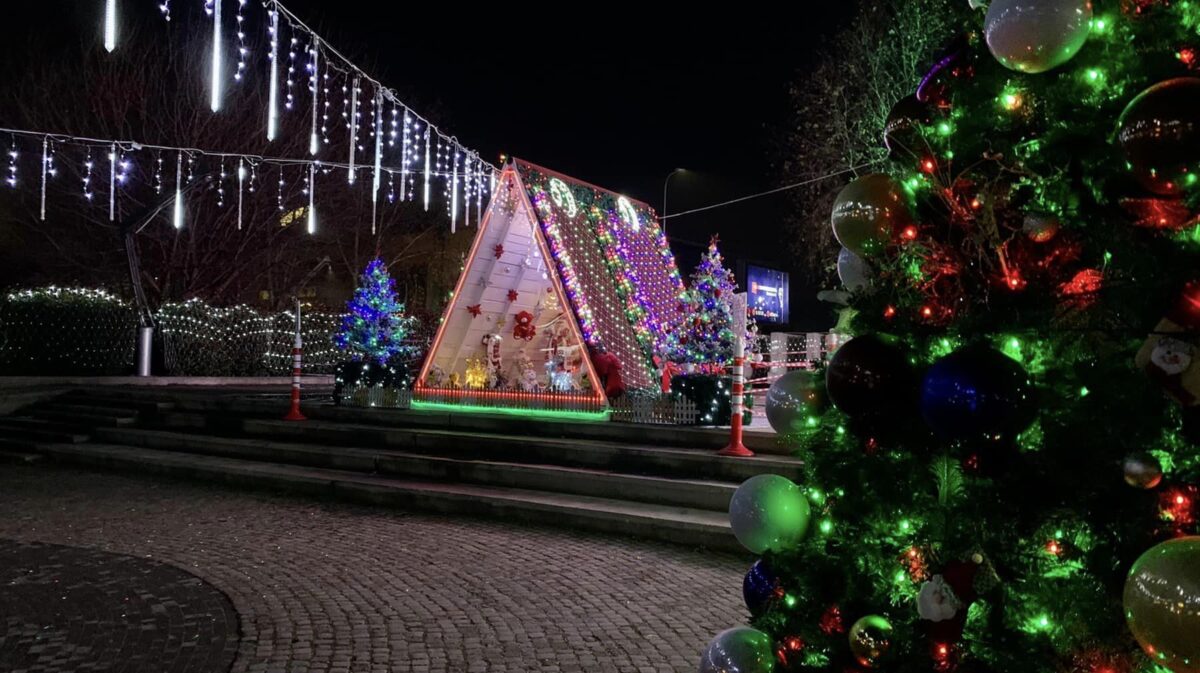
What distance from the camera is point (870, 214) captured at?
301 centimetres

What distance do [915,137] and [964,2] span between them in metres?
0.59

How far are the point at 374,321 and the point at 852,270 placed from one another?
44.2ft

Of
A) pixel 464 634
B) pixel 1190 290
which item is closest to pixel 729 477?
pixel 464 634

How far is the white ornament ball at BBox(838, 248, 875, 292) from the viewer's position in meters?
3.31

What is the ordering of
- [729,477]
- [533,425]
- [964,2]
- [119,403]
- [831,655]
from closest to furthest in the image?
[831,655] < [964,2] < [729,477] < [533,425] < [119,403]

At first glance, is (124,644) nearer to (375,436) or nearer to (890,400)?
(890,400)

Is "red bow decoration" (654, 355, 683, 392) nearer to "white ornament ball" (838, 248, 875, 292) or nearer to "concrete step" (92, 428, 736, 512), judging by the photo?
"concrete step" (92, 428, 736, 512)

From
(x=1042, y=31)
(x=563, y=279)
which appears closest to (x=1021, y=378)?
(x=1042, y=31)

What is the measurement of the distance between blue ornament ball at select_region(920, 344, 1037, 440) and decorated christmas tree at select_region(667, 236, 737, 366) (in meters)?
9.66

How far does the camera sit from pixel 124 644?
4.73m

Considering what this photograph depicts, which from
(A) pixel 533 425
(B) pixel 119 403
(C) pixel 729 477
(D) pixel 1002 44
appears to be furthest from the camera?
(B) pixel 119 403

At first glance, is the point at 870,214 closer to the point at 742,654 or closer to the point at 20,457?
the point at 742,654

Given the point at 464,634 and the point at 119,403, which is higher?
the point at 119,403

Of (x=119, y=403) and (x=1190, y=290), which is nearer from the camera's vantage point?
(x=1190, y=290)
